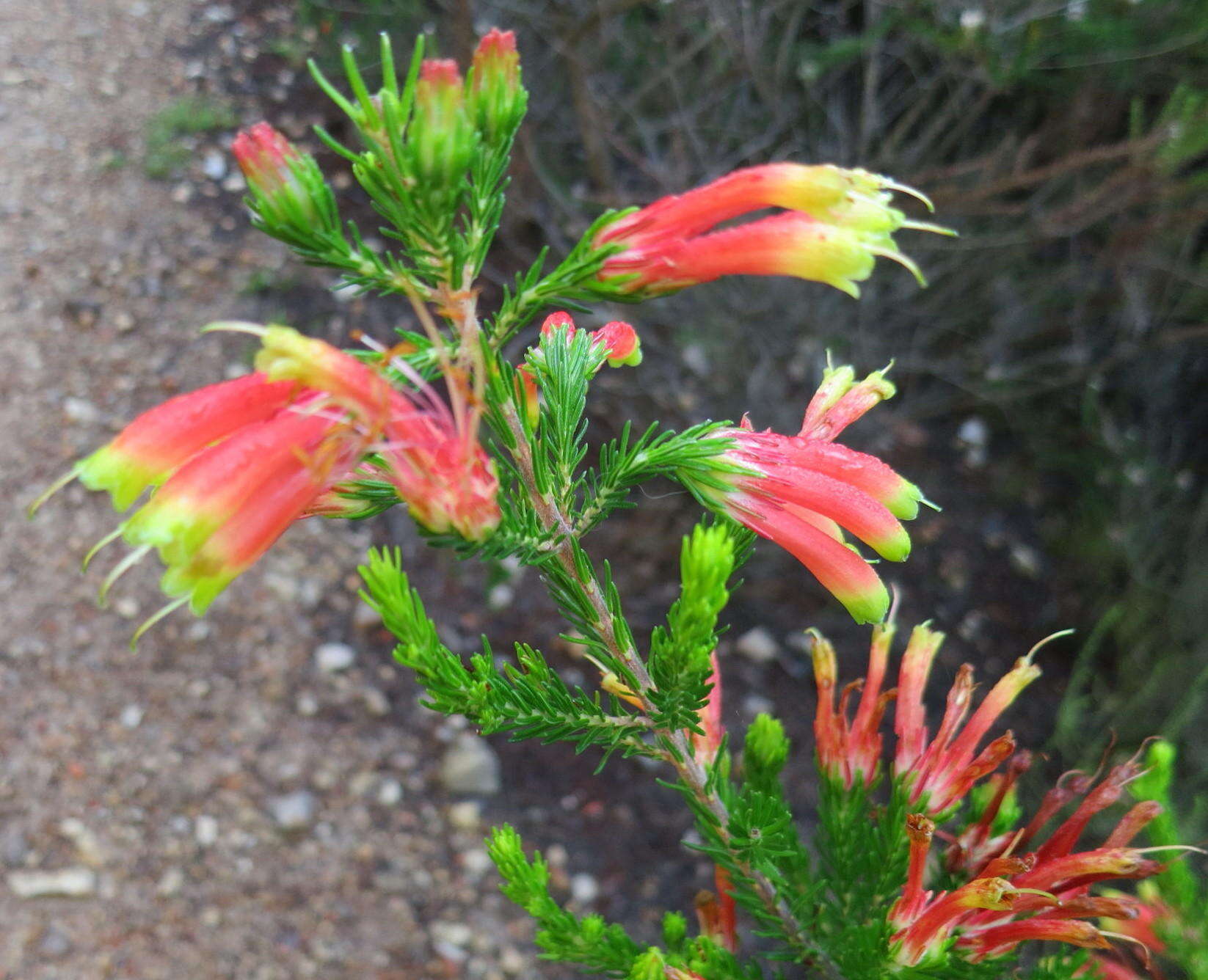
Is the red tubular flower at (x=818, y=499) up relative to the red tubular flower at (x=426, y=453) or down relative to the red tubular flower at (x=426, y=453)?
down

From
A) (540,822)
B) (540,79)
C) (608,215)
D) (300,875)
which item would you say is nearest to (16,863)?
(300,875)

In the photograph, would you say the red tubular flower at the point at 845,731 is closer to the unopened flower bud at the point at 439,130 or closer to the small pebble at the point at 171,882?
the unopened flower bud at the point at 439,130

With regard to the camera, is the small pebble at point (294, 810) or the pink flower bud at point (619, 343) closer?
the pink flower bud at point (619, 343)

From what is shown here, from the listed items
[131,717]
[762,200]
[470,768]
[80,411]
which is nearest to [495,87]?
[762,200]

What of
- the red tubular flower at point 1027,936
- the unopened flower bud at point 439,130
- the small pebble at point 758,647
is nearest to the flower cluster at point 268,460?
the unopened flower bud at point 439,130

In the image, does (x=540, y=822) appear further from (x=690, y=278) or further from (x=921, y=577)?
(x=690, y=278)

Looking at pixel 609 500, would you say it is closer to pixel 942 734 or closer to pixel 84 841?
pixel 942 734
